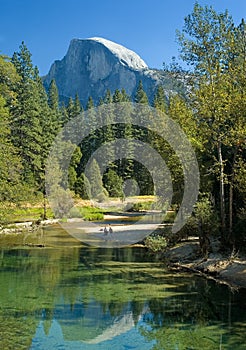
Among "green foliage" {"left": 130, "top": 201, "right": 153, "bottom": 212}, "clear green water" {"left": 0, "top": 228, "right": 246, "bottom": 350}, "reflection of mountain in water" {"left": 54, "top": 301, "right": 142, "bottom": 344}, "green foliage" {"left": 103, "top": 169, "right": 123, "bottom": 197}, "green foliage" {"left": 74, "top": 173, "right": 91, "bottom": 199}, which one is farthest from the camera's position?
"green foliage" {"left": 103, "top": 169, "right": 123, "bottom": 197}

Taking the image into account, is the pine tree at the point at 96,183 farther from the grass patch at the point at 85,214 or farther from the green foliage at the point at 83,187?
the grass patch at the point at 85,214

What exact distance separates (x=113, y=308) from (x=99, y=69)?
17209 cm

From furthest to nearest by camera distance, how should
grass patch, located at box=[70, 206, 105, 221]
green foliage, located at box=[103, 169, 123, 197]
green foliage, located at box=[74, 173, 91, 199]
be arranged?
green foliage, located at box=[103, 169, 123, 197]
green foliage, located at box=[74, 173, 91, 199]
grass patch, located at box=[70, 206, 105, 221]

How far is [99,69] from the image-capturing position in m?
180

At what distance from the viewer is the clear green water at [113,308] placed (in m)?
12.7

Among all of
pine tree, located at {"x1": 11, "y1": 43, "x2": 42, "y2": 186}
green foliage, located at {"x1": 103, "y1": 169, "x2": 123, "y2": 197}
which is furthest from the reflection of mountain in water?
green foliage, located at {"x1": 103, "y1": 169, "x2": 123, "y2": 197}

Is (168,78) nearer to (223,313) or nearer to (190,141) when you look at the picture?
(190,141)

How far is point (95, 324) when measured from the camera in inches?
555

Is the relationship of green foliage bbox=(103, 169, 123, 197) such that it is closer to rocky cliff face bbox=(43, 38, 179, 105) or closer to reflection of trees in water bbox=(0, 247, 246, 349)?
reflection of trees in water bbox=(0, 247, 246, 349)

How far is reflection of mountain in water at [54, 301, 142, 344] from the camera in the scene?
13.2m

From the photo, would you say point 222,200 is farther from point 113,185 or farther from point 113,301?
point 113,185

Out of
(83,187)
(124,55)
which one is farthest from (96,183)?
(124,55)

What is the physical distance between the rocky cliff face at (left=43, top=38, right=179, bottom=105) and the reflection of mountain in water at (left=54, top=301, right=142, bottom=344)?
15682 cm

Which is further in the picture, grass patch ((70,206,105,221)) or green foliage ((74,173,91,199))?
green foliage ((74,173,91,199))
